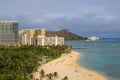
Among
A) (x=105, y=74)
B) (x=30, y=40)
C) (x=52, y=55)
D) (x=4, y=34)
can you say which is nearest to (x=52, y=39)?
(x=30, y=40)

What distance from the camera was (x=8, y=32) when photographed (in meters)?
167

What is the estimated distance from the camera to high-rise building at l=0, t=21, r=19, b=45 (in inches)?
6339

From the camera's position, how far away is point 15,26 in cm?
17125

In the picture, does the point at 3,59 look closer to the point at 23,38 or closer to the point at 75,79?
the point at 75,79

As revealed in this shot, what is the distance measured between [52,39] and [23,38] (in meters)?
17.8

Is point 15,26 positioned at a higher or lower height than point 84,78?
higher

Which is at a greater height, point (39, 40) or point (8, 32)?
point (8, 32)

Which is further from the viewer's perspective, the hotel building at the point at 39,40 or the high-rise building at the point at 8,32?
the hotel building at the point at 39,40

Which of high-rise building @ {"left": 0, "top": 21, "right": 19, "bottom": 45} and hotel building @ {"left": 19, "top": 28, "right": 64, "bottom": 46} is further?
hotel building @ {"left": 19, "top": 28, "right": 64, "bottom": 46}

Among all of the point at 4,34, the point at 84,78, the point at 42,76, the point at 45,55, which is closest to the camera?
the point at 42,76

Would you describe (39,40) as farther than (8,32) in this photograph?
Yes

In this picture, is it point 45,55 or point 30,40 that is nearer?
point 45,55

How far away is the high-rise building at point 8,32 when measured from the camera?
161000 mm

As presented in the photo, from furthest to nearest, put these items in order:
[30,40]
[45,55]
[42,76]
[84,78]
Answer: [30,40] → [45,55] → [84,78] → [42,76]
